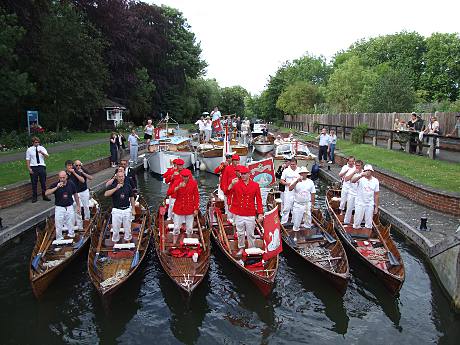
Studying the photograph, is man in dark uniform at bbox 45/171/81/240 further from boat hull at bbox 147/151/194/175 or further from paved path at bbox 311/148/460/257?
boat hull at bbox 147/151/194/175

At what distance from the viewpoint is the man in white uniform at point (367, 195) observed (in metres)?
10.6

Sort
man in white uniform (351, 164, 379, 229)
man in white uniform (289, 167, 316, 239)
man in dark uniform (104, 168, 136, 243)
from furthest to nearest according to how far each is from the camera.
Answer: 1. man in white uniform (351, 164, 379, 229)
2. man in white uniform (289, 167, 316, 239)
3. man in dark uniform (104, 168, 136, 243)

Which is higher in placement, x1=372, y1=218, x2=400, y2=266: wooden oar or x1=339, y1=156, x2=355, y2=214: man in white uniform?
x1=339, y1=156, x2=355, y2=214: man in white uniform

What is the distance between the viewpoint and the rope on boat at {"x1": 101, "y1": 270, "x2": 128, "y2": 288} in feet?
26.4

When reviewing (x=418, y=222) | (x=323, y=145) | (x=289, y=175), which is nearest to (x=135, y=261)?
(x=289, y=175)

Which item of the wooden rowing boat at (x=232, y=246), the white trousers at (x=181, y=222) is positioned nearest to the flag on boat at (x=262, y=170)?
the wooden rowing boat at (x=232, y=246)

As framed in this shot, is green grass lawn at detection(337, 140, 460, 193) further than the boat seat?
Yes

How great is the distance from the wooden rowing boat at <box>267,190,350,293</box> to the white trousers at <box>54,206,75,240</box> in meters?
5.12

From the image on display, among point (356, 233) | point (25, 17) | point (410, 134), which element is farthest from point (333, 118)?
point (356, 233)

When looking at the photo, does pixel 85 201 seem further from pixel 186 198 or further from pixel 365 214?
pixel 365 214

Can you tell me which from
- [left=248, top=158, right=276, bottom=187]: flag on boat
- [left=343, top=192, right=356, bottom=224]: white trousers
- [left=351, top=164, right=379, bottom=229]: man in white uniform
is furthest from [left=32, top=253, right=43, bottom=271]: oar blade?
[left=343, top=192, right=356, bottom=224]: white trousers

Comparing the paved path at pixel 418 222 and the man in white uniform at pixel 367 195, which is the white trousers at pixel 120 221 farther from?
the paved path at pixel 418 222

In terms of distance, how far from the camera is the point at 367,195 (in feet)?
35.3

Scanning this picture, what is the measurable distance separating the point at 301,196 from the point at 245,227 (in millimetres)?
1787
